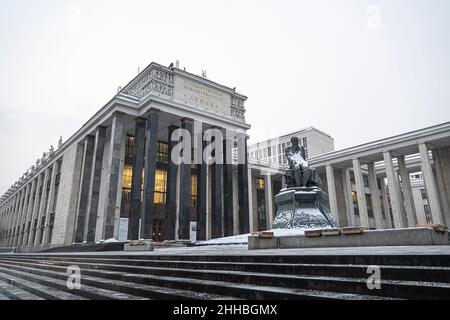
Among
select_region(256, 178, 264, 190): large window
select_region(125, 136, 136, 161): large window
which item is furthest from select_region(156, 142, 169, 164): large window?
select_region(256, 178, 264, 190): large window

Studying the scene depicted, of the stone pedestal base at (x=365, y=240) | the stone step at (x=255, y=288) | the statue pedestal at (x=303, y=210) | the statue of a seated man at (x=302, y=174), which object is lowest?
the stone step at (x=255, y=288)

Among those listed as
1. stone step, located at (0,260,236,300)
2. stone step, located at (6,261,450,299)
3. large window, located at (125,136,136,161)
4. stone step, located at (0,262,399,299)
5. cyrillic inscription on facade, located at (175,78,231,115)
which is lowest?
stone step, located at (0,260,236,300)

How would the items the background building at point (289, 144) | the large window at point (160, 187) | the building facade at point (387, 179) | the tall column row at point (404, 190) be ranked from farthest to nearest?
the background building at point (289, 144), the building facade at point (387, 179), the large window at point (160, 187), the tall column row at point (404, 190)

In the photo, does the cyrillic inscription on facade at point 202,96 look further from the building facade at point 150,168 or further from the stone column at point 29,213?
the stone column at point 29,213

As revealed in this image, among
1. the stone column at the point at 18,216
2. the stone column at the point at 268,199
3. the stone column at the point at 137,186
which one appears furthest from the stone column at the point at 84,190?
the stone column at the point at 18,216

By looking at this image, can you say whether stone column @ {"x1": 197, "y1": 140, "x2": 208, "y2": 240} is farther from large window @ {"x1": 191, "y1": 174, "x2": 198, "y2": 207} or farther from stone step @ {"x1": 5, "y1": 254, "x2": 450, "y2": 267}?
stone step @ {"x1": 5, "y1": 254, "x2": 450, "y2": 267}

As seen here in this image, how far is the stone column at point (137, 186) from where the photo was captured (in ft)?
83.6

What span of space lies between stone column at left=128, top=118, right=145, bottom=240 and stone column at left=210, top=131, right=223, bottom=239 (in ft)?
25.6

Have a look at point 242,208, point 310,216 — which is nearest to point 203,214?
point 242,208

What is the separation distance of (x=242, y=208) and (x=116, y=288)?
1063 inches

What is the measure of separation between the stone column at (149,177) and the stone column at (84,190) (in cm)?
894

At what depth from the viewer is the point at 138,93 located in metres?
30.2

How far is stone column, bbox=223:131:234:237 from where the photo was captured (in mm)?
32062
